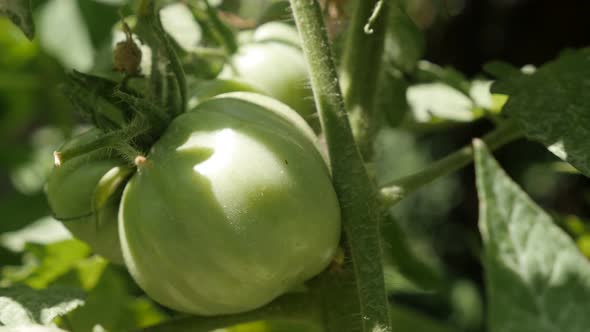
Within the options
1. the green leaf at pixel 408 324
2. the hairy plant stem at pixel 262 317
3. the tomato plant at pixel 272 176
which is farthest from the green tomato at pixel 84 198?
the green leaf at pixel 408 324

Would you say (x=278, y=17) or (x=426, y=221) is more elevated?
(x=278, y=17)

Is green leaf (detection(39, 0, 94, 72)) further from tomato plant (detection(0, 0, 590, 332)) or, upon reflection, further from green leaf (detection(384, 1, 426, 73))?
green leaf (detection(384, 1, 426, 73))

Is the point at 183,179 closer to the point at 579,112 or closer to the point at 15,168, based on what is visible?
the point at 579,112

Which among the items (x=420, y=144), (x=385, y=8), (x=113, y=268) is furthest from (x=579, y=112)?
(x=420, y=144)

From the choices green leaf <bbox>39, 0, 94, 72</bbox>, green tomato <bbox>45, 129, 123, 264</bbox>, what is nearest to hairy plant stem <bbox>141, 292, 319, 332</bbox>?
green tomato <bbox>45, 129, 123, 264</bbox>

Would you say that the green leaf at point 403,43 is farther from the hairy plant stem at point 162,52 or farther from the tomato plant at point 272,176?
the hairy plant stem at point 162,52

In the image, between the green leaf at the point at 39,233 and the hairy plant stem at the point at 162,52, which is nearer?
the hairy plant stem at the point at 162,52
